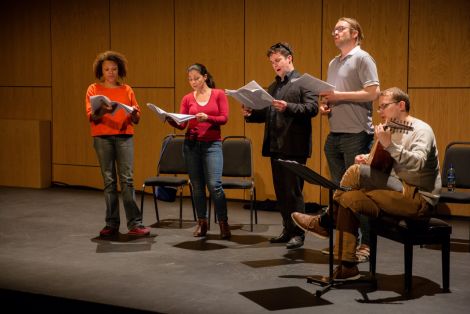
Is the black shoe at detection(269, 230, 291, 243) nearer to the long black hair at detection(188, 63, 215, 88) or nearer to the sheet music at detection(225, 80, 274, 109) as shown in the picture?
the sheet music at detection(225, 80, 274, 109)

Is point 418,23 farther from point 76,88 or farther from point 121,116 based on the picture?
point 76,88

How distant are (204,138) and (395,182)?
178cm

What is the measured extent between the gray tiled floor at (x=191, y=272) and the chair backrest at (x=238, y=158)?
0.46m

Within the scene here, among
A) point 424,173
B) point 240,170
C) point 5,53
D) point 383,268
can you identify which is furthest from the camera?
point 5,53

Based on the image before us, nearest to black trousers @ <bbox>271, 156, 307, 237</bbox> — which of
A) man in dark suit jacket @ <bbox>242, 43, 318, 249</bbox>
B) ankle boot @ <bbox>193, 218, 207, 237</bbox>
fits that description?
man in dark suit jacket @ <bbox>242, 43, 318, 249</bbox>

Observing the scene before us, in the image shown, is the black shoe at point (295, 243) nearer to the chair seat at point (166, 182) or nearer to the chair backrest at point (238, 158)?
the chair backrest at point (238, 158)

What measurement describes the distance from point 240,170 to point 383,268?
1.94 meters

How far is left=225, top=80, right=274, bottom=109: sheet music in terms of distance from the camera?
438 cm

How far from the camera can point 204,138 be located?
16.5 feet

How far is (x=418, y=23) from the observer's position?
6.08 m

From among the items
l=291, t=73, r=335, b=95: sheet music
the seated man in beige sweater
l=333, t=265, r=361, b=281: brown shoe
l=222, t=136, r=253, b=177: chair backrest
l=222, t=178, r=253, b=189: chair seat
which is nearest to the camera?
the seated man in beige sweater

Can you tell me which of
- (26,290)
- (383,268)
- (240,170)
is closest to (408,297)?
(383,268)

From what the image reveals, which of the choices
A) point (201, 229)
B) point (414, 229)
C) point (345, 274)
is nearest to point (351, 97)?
point (414, 229)

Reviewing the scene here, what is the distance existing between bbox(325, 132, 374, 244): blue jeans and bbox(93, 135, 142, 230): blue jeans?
1.58 metres
